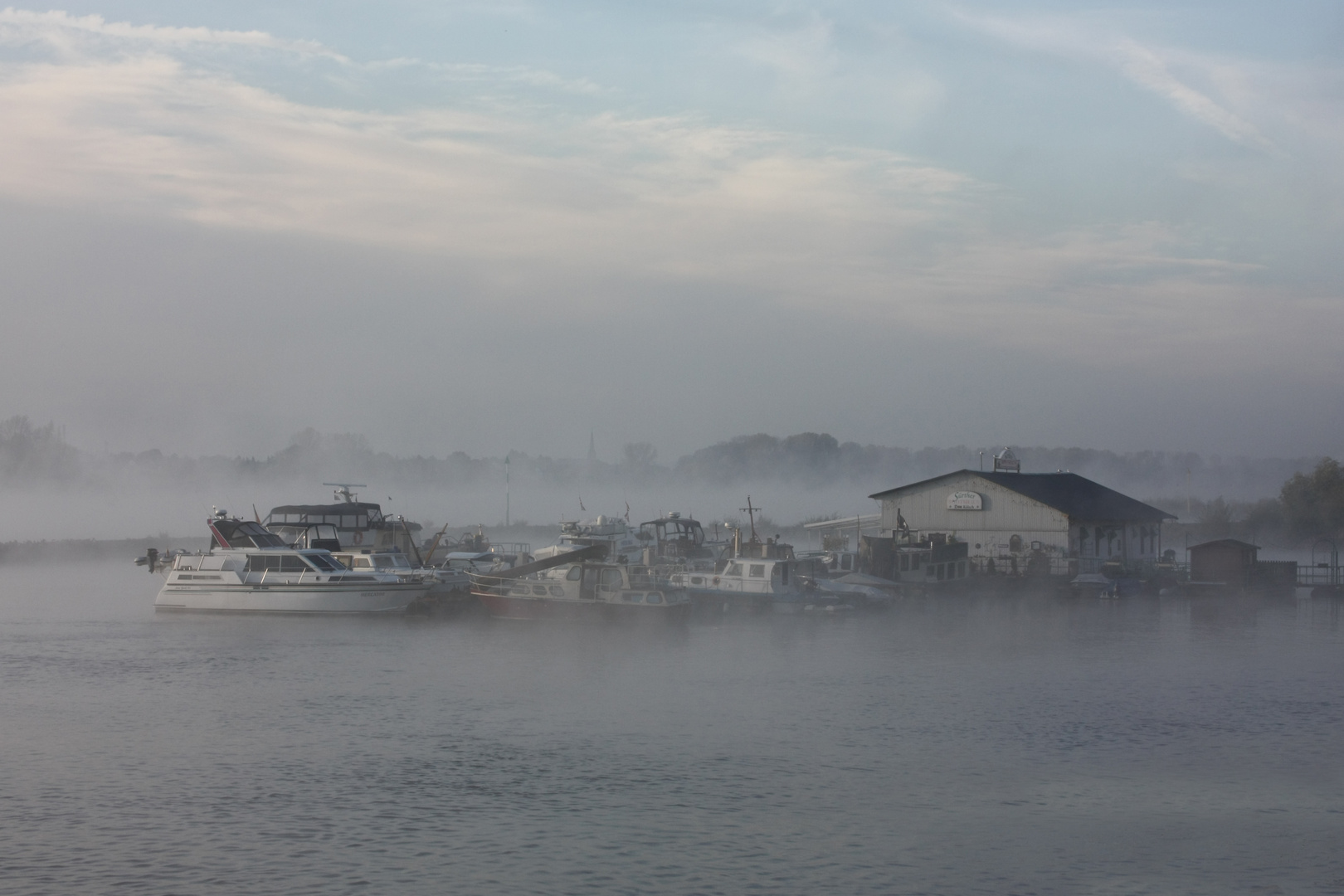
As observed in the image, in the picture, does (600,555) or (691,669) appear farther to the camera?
(600,555)

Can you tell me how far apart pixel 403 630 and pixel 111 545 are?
110 metres

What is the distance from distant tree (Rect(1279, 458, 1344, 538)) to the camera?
11088 centimetres

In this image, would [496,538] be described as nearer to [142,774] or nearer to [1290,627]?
[1290,627]

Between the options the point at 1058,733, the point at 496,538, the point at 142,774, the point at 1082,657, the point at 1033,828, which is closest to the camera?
the point at 1033,828

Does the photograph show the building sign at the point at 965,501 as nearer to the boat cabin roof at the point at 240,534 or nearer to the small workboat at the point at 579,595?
the small workboat at the point at 579,595

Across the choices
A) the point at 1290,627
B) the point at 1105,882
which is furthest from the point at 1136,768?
the point at 1290,627

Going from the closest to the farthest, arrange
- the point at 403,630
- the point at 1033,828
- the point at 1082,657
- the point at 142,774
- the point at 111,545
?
the point at 1033,828, the point at 142,774, the point at 1082,657, the point at 403,630, the point at 111,545

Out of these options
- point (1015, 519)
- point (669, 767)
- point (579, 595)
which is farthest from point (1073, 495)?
point (669, 767)

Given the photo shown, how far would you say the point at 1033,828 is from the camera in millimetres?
22016

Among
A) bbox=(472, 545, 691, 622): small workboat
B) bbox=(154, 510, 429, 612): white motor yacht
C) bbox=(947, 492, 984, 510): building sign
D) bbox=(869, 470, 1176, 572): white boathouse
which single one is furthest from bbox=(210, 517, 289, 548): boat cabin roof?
bbox=(947, 492, 984, 510): building sign

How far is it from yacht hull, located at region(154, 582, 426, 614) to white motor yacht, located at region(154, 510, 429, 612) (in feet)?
0.12

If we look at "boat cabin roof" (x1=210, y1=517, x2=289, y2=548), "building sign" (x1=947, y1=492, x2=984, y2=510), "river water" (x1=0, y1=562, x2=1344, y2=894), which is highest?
"building sign" (x1=947, y1=492, x2=984, y2=510)

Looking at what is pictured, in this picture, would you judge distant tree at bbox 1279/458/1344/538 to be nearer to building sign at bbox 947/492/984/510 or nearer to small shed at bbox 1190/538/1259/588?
small shed at bbox 1190/538/1259/588

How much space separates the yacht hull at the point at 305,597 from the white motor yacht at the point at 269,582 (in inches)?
1.4
